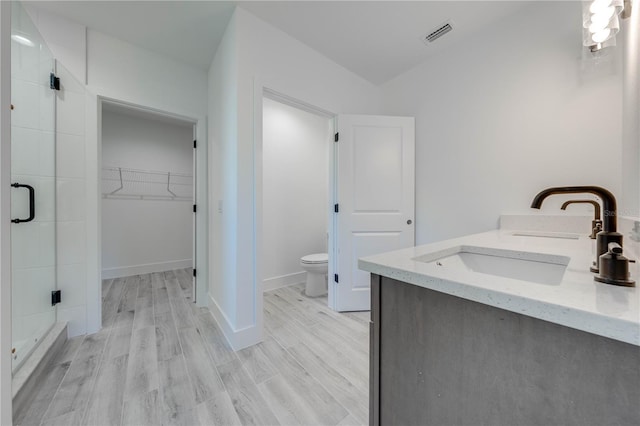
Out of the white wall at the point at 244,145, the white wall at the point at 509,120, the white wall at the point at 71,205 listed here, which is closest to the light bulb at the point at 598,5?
the white wall at the point at 509,120

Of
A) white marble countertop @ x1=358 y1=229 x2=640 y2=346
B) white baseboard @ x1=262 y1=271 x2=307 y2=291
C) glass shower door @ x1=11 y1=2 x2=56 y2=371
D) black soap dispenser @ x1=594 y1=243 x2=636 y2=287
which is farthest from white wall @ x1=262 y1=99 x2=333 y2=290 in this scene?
black soap dispenser @ x1=594 y1=243 x2=636 y2=287

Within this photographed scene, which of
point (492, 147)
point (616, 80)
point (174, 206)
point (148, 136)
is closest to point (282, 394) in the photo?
point (492, 147)

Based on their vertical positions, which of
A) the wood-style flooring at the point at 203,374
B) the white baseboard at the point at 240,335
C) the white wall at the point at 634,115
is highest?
the white wall at the point at 634,115

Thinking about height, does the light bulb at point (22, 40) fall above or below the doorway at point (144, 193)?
above

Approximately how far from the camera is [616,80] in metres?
1.43

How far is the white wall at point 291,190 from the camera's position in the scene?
291cm

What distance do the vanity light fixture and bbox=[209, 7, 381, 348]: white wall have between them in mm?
1679

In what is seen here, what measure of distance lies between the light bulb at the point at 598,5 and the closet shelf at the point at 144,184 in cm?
448

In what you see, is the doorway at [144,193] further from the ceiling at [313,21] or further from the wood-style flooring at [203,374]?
the wood-style flooring at [203,374]

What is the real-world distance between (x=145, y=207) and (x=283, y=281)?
2476mm

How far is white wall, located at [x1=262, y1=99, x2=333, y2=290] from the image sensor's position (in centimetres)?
291

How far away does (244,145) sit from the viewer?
1728 mm

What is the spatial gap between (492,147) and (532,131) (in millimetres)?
256

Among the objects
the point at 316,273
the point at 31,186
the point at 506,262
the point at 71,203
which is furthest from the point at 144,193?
the point at 506,262
